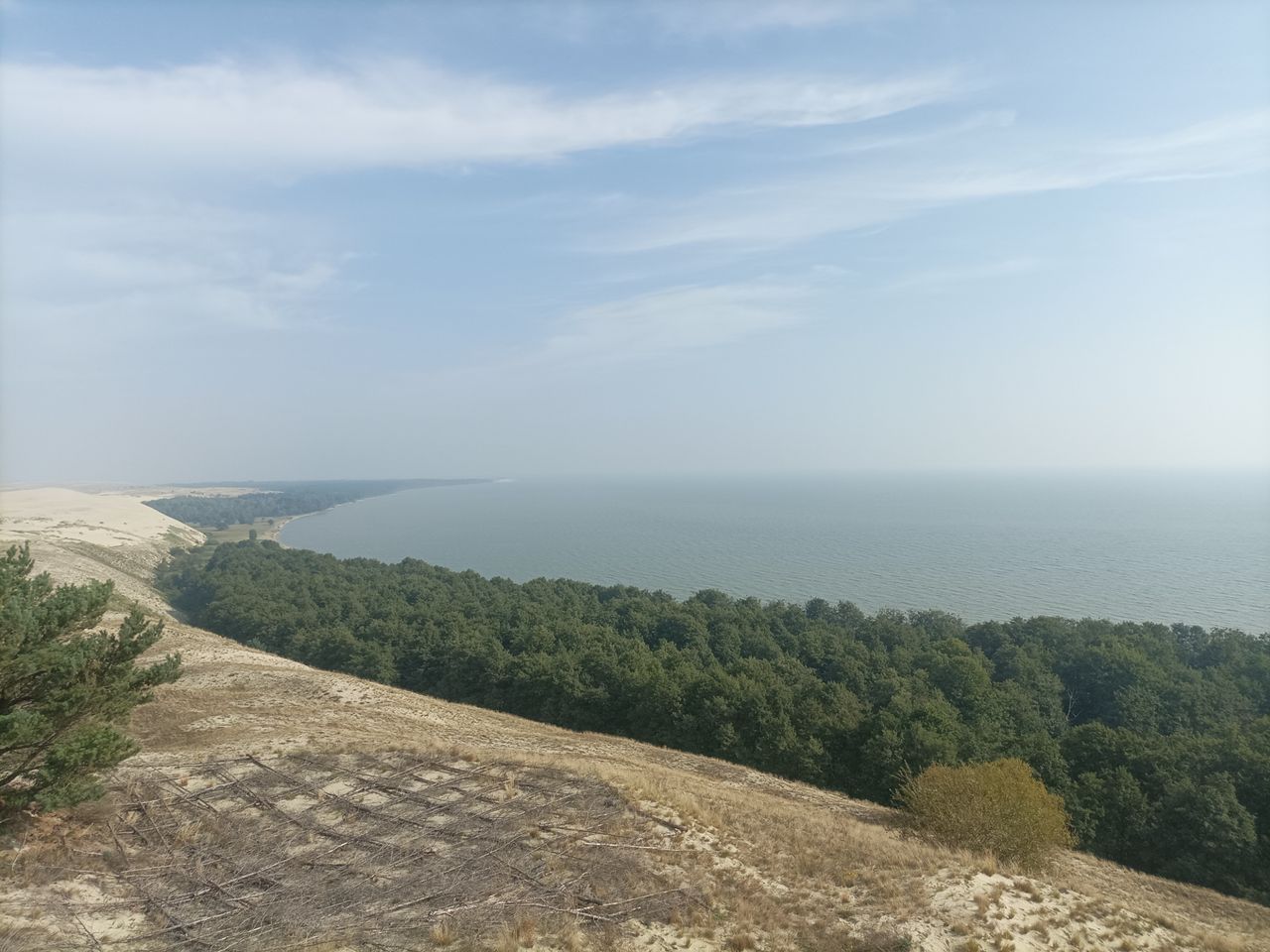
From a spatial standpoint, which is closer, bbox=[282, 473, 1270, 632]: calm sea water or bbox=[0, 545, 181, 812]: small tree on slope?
bbox=[0, 545, 181, 812]: small tree on slope

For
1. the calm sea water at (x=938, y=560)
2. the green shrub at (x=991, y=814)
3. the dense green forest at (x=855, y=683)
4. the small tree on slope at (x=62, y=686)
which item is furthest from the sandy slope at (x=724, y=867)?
the calm sea water at (x=938, y=560)

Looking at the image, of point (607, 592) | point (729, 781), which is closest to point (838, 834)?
point (729, 781)

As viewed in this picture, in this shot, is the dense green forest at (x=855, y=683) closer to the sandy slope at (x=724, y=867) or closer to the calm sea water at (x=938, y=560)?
the sandy slope at (x=724, y=867)

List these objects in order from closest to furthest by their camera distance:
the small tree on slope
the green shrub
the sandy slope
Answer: the small tree on slope → the sandy slope → the green shrub

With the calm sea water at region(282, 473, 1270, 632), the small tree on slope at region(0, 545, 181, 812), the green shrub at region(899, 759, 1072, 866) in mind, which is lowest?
the calm sea water at region(282, 473, 1270, 632)

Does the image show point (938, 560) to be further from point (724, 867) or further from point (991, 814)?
point (724, 867)

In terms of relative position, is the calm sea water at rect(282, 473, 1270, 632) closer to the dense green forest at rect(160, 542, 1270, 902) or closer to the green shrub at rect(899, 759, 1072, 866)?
the dense green forest at rect(160, 542, 1270, 902)

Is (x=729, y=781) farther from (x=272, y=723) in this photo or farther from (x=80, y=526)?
(x=80, y=526)

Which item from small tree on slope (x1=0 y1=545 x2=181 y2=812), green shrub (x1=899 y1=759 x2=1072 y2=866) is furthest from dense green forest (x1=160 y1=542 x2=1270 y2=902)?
small tree on slope (x1=0 y1=545 x2=181 y2=812)
